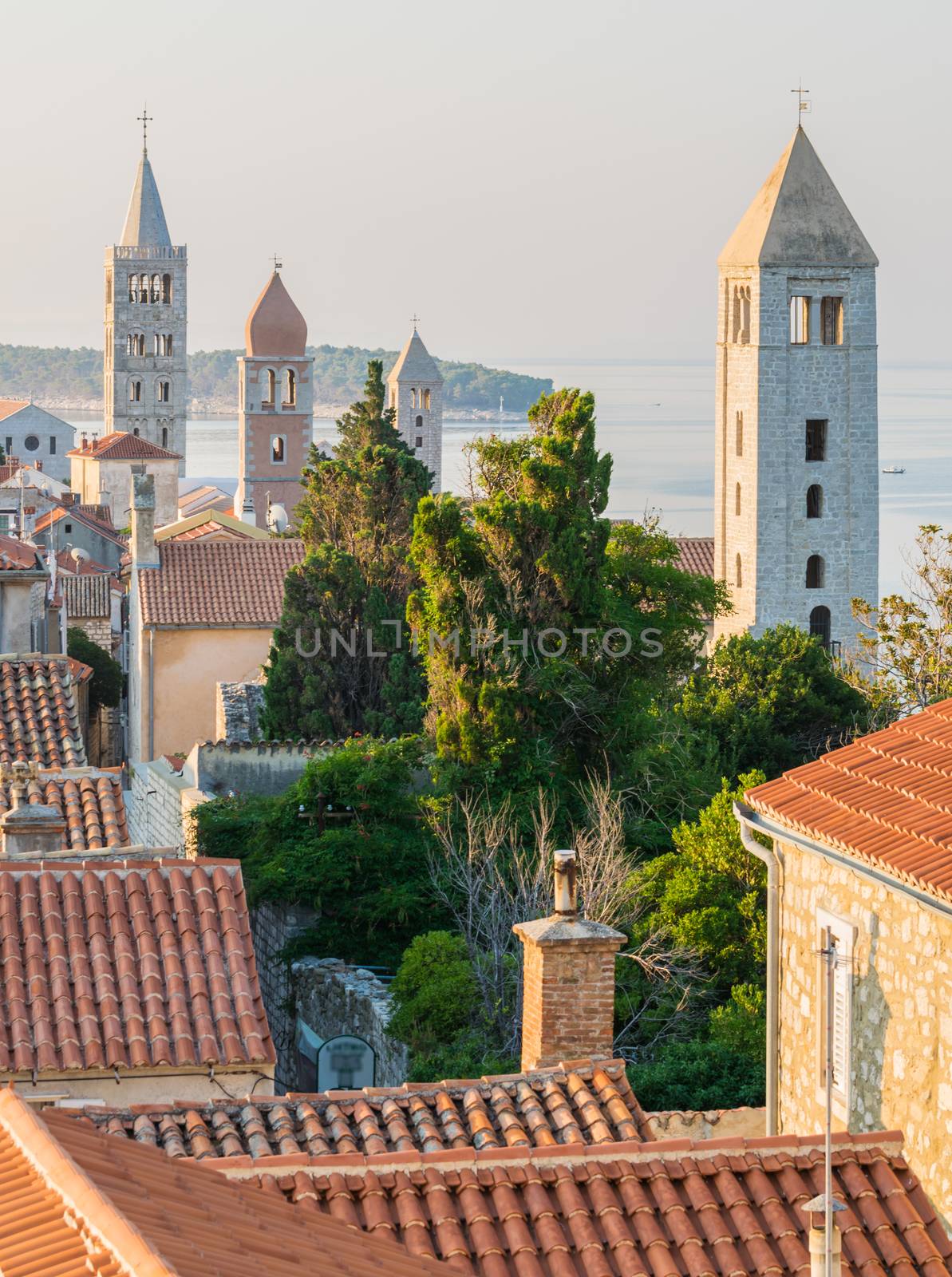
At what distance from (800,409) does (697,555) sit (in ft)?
16.7

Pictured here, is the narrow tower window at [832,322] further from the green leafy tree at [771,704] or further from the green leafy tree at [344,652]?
the green leafy tree at [344,652]

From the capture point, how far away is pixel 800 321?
57.4 metres

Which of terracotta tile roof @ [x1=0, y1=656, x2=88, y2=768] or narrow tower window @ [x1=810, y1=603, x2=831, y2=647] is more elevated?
narrow tower window @ [x1=810, y1=603, x2=831, y2=647]

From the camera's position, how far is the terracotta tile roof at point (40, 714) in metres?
17.0

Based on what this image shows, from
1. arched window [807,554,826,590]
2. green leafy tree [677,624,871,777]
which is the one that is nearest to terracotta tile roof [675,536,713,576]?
arched window [807,554,826,590]

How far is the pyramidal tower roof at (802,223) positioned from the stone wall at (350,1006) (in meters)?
37.5

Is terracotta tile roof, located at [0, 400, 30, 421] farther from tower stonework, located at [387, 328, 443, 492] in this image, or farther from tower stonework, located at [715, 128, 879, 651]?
tower stonework, located at [715, 128, 879, 651]

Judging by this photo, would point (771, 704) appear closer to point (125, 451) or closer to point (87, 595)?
point (87, 595)

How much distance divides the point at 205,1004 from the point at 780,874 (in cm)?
365

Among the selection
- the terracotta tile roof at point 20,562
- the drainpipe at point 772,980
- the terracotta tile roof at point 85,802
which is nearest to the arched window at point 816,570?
the terracotta tile roof at point 20,562

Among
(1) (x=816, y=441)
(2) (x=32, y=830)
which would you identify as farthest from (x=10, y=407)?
(2) (x=32, y=830)

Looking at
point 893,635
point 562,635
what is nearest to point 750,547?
point 893,635

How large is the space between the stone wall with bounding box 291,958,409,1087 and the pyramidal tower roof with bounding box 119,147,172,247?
9809 centimetres

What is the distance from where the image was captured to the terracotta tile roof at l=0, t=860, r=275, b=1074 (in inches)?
441
